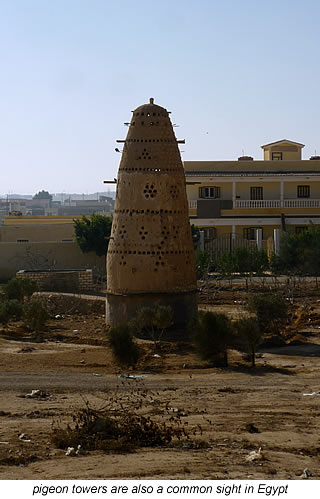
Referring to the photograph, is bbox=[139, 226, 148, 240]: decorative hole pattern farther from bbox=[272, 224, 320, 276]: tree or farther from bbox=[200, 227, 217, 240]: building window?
bbox=[200, 227, 217, 240]: building window

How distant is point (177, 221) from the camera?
19516 millimetres

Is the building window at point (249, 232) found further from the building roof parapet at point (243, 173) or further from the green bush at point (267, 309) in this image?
the green bush at point (267, 309)

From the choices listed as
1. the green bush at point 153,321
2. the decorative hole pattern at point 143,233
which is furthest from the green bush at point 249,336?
the decorative hole pattern at point 143,233

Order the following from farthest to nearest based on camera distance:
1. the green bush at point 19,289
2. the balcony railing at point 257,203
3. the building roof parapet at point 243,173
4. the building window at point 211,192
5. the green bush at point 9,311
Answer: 1. the building window at point 211,192
2. the building roof parapet at point 243,173
3. the balcony railing at point 257,203
4. the green bush at point 19,289
5. the green bush at point 9,311

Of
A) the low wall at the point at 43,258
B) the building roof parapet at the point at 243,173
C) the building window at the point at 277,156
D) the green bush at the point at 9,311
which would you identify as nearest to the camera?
the green bush at the point at 9,311

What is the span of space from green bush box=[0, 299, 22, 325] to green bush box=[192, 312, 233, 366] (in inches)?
232

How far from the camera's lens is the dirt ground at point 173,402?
879cm

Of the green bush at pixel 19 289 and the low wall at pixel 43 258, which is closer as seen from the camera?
the green bush at pixel 19 289

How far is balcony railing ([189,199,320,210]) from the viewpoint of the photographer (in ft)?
132

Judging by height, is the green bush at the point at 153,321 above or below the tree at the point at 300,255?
below

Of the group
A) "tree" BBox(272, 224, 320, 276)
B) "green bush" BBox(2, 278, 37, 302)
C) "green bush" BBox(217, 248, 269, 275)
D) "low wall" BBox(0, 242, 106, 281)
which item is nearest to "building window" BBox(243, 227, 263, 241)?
"low wall" BBox(0, 242, 106, 281)

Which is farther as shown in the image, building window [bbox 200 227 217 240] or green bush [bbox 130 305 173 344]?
building window [bbox 200 227 217 240]

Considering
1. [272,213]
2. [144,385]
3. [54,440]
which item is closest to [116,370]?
[144,385]

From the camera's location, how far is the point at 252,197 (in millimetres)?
41812
